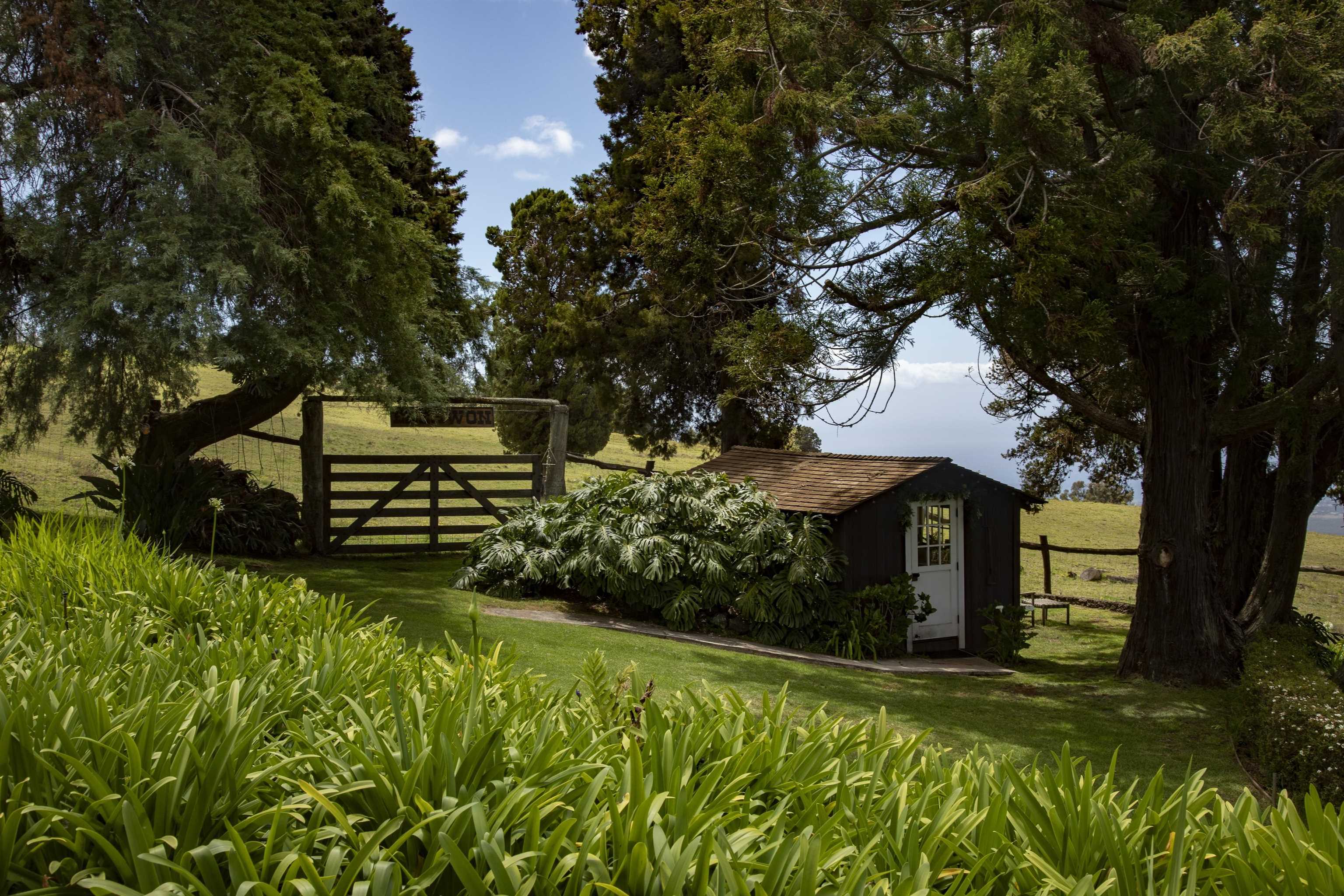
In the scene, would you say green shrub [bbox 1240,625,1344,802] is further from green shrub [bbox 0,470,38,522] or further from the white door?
green shrub [bbox 0,470,38,522]

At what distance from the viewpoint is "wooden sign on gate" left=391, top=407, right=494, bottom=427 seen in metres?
15.1

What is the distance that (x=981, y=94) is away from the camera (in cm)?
897

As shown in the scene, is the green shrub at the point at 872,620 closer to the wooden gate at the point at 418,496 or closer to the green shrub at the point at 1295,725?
the green shrub at the point at 1295,725

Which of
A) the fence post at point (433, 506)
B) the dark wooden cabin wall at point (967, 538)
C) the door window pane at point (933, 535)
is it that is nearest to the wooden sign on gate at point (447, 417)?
the fence post at point (433, 506)

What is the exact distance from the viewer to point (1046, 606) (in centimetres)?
1678

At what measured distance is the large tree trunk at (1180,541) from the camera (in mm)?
11484

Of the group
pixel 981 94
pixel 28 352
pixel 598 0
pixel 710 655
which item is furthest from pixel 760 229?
pixel 598 0

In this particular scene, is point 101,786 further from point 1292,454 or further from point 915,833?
point 1292,454

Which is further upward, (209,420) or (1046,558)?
(209,420)

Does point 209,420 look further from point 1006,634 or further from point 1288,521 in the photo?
point 1288,521

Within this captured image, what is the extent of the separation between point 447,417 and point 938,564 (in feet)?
26.4

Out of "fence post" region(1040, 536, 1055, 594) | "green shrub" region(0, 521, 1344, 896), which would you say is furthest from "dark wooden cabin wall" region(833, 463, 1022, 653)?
"green shrub" region(0, 521, 1344, 896)

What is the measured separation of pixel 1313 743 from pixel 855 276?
19.7 ft

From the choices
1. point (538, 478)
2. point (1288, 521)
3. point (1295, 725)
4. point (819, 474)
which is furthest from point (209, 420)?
point (1288, 521)
